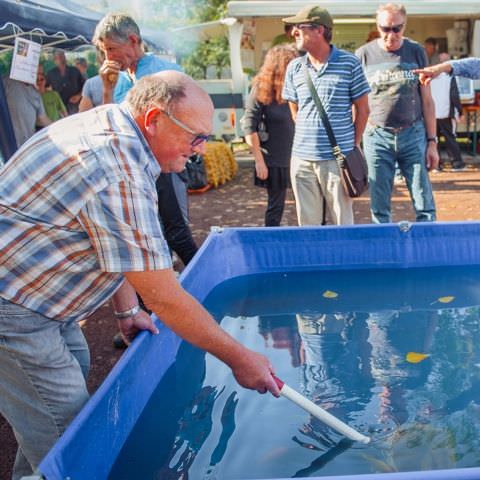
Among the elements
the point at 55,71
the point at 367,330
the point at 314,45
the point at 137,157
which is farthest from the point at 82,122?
the point at 55,71

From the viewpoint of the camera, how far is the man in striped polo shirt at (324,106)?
3.97 metres

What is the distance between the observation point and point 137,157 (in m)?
1.66

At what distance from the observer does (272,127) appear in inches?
192

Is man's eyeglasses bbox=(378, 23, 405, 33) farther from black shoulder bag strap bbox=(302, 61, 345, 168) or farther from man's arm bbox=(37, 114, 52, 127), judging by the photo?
man's arm bbox=(37, 114, 52, 127)

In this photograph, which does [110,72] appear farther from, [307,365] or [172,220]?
[307,365]

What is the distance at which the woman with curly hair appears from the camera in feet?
15.3

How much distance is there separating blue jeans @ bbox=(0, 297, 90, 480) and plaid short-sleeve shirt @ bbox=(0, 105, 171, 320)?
6cm

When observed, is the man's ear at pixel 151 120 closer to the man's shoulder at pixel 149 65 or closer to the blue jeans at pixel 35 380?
the blue jeans at pixel 35 380

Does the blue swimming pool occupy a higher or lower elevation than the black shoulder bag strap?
lower

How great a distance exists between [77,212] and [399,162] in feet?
11.1

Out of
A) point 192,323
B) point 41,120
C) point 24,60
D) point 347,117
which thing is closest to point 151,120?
point 192,323

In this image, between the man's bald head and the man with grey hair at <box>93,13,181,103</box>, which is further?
the man with grey hair at <box>93,13,181,103</box>

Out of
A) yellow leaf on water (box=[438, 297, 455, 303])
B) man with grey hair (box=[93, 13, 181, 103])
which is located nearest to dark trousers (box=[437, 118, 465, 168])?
yellow leaf on water (box=[438, 297, 455, 303])

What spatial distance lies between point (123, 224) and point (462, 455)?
1.53 m
